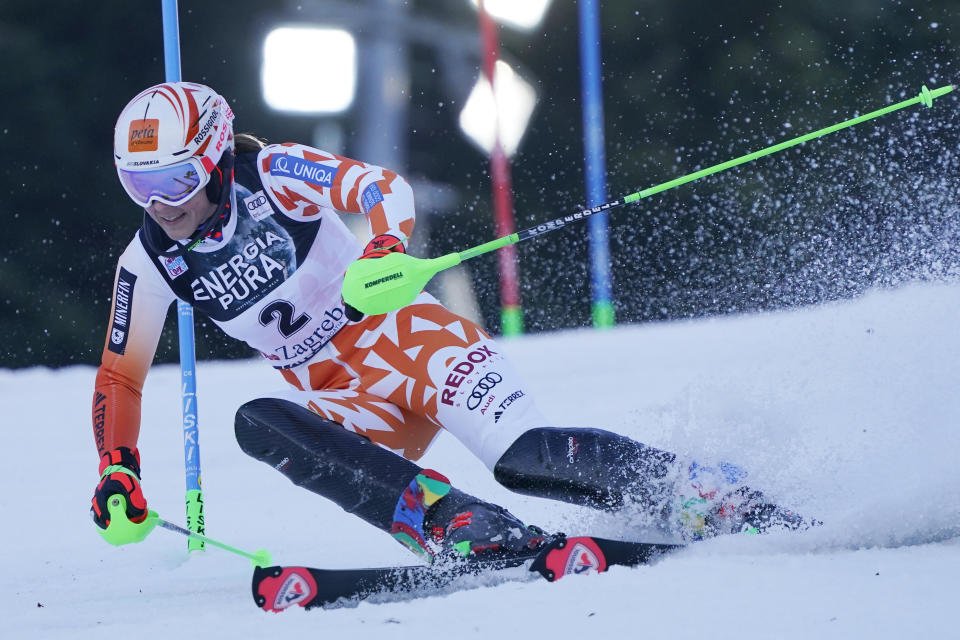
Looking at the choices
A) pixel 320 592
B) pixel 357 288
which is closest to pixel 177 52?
pixel 357 288

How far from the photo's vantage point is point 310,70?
6020 mm

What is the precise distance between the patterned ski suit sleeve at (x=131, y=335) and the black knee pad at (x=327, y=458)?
0.33m

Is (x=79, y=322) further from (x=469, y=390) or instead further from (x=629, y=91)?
(x=469, y=390)

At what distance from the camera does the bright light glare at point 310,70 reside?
5.94 meters

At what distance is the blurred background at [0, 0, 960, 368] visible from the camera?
578 cm

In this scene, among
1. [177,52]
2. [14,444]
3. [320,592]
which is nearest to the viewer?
[320,592]

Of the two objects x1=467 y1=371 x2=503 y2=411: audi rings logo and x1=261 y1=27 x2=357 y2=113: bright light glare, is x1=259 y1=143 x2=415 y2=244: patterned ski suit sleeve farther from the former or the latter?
x1=261 y1=27 x2=357 y2=113: bright light glare

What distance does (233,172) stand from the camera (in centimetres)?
232

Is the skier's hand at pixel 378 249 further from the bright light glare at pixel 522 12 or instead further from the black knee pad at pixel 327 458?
the bright light glare at pixel 522 12

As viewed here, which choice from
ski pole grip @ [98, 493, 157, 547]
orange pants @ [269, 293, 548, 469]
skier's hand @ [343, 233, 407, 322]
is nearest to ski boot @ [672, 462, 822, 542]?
orange pants @ [269, 293, 548, 469]

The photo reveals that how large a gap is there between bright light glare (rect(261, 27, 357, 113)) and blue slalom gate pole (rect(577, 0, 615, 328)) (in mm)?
1267

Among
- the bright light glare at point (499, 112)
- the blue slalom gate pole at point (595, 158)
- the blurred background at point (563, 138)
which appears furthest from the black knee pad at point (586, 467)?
the bright light glare at point (499, 112)

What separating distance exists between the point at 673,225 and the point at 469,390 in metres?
4.50

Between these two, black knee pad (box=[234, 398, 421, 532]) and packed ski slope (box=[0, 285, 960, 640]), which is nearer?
packed ski slope (box=[0, 285, 960, 640])
